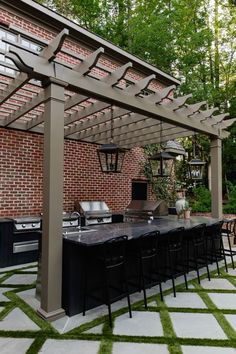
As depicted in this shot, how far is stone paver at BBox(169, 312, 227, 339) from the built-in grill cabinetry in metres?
3.05

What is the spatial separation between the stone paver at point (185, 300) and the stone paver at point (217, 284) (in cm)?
48

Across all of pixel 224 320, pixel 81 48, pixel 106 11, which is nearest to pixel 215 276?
pixel 224 320

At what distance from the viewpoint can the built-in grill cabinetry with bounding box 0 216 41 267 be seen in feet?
16.9

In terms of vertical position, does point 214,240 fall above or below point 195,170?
below

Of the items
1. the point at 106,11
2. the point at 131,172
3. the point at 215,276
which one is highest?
Result: the point at 106,11

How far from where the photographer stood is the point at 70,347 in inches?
102

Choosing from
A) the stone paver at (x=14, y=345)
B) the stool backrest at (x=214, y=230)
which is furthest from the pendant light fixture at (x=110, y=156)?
the stone paver at (x=14, y=345)

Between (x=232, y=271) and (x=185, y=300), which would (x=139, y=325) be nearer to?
(x=185, y=300)

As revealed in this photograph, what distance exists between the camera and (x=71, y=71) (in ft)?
11.2

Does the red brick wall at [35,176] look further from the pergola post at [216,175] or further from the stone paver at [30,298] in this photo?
the pergola post at [216,175]

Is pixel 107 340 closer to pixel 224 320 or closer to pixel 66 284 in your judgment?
pixel 66 284

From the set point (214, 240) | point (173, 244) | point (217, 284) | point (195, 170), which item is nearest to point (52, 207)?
point (173, 244)

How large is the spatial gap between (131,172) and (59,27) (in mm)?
4458

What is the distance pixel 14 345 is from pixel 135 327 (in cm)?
125
